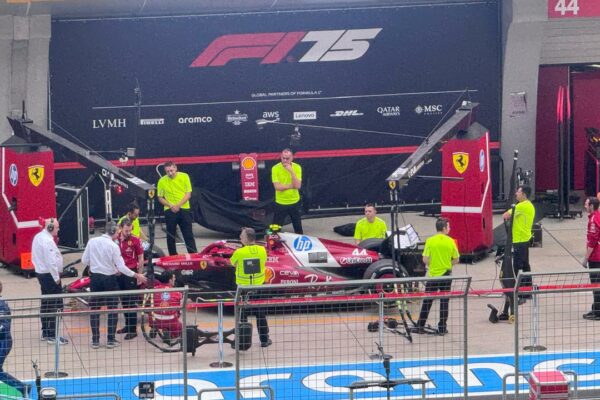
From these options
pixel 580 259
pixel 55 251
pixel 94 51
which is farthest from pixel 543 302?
pixel 94 51

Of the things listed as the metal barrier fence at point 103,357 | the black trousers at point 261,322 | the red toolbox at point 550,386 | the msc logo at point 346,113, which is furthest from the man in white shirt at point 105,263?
the msc logo at point 346,113

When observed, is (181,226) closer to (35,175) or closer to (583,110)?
(35,175)

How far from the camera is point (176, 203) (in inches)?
869

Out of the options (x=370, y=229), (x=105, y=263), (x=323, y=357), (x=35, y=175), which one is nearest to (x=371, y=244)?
(x=370, y=229)

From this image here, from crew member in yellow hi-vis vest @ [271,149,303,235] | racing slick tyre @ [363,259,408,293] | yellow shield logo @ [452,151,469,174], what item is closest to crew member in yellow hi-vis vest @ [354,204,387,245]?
racing slick tyre @ [363,259,408,293]

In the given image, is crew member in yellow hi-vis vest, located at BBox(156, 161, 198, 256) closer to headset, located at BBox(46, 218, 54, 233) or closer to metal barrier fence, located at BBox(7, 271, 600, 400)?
headset, located at BBox(46, 218, 54, 233)

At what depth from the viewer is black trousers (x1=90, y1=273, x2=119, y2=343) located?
52.1 ft

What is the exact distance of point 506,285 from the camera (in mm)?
18875

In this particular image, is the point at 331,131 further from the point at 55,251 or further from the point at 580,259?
the point at 55,251

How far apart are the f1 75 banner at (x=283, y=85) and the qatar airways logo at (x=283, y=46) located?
2 cm

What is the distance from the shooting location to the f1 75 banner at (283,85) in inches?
982

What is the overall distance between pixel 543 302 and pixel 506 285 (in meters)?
0.55

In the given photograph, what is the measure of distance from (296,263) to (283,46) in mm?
7384

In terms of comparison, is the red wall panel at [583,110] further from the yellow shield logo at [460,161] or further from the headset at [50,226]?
the headset at [50,226]
